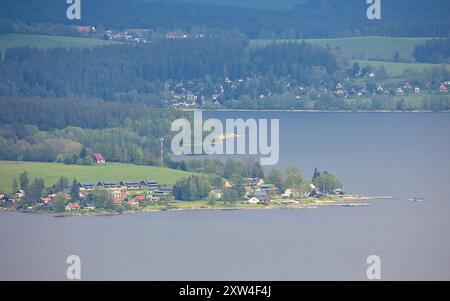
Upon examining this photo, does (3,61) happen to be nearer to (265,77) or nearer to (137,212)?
(265,77)

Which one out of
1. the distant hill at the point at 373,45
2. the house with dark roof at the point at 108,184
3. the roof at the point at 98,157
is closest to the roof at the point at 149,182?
the house with dark roof at the point at 108,184

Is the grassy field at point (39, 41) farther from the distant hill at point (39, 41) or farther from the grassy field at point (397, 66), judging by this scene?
the grassy field at point (397, 66)

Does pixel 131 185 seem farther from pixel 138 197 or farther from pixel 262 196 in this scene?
pixel 262 196

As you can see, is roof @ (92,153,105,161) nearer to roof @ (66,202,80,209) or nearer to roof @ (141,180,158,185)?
roof @ (141,180,158,185)

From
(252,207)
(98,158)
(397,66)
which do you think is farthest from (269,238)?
(397,66)

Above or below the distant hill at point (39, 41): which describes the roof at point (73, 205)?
below
